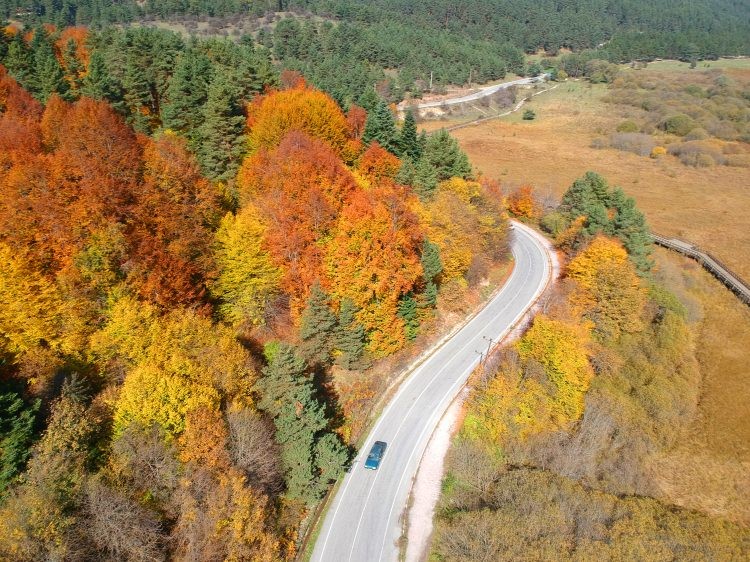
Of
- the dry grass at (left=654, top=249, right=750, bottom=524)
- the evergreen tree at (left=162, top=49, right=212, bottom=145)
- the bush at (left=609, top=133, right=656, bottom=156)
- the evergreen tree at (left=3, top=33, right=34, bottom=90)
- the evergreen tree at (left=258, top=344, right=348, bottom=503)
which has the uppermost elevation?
the evergreen tree at (left=3, top=33, right=34, bottom=90)

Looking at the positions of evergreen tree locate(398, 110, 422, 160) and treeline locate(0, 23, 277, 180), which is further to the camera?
evergreen tree locate(398, 110, 422, 160)

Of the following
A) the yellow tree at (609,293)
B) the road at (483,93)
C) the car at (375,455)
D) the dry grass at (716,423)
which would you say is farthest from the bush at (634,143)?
the car at (375,455)

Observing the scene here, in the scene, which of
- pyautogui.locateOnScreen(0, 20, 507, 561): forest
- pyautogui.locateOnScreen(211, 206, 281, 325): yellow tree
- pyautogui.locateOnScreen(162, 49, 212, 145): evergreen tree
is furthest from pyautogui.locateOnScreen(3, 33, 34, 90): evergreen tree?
pyautogui.locateOnScreen(211, 206, 281, 325): yellow tree

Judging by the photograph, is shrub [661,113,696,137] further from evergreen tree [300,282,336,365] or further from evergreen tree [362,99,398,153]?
evergreen tree [300,282,336,365]

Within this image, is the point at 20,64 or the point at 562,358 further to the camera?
the point at 20,64

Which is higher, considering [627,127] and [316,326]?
[627,127]

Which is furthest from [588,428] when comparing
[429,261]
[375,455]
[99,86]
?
[99,86]

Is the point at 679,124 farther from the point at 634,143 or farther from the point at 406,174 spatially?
the point at 406,174
